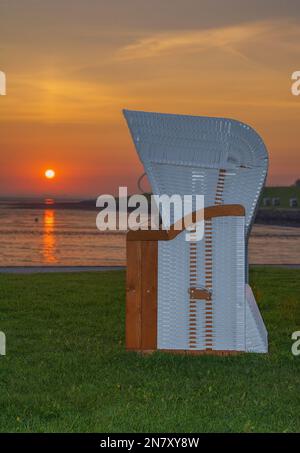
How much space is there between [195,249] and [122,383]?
1.77m

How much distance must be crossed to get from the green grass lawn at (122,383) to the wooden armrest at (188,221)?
127cm

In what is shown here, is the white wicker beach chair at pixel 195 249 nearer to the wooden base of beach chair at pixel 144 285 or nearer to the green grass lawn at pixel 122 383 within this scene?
the wooden base of beach chair at pixel 144 285

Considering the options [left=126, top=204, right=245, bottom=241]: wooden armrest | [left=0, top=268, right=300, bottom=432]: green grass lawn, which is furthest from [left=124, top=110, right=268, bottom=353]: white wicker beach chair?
[left=0, top=268, right=300, bottom=432]: green grass lawn

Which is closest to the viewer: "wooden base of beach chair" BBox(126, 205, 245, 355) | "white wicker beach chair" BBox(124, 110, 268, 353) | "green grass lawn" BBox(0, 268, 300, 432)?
"green grass lawn" BBox(0, 268, 300, 432)

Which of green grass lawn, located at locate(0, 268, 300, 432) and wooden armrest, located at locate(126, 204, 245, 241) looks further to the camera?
wooden armrest, located at locate(126, 204, 245, 241)

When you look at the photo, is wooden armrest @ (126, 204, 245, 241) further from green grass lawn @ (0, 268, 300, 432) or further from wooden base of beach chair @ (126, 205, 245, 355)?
green grass lawn @ (0, 268, 300, 432)

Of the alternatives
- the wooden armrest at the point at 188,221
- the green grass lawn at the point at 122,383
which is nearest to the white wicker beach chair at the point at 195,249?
the wooden armrest at the point at 188,221

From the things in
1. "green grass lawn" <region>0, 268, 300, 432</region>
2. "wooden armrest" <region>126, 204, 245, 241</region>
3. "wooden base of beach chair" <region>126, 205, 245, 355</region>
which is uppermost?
"wooden armrest" <region>126, 204, 245, 241</region>

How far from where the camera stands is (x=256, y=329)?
7.92 metres

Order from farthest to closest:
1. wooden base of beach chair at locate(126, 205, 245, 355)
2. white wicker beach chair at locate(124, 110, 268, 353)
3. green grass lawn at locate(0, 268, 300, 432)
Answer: wooden base of beach chair at locate(126, 205, 245, 355), white wicker beach chair at locate(124, 110, 268, 353), green grass lawn at locate(0, 268, 300, 432)

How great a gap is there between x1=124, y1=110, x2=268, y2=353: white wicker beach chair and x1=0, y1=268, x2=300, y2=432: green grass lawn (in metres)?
0.29

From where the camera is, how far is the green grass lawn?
18.3 feet

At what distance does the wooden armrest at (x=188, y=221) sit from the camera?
7727 millimetres

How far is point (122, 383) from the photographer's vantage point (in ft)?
22.3
